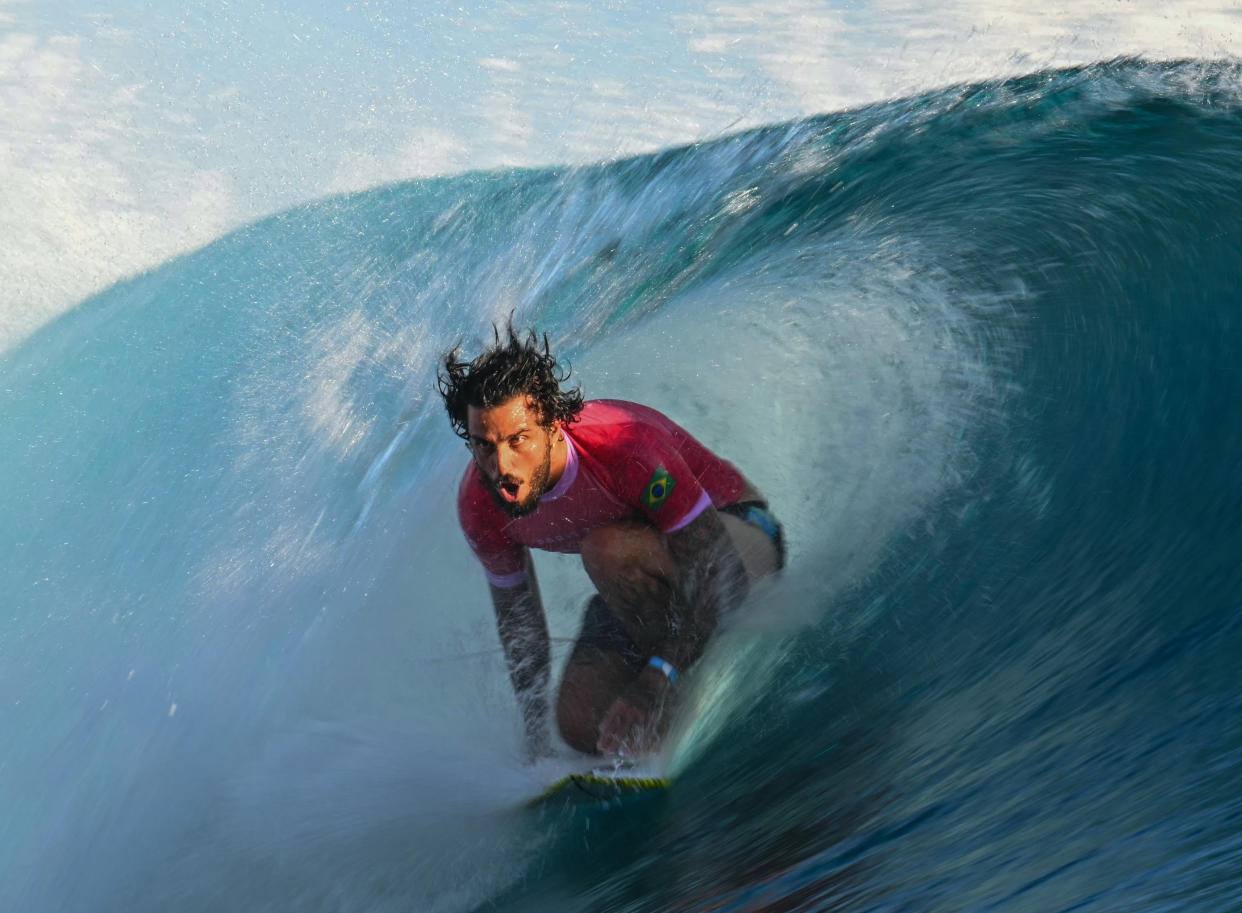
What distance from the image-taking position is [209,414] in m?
4.52

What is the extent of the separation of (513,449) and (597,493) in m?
0.22

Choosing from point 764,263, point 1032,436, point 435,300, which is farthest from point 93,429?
point 1032,436

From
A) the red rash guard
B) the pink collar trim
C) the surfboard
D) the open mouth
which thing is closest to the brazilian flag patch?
the red rash guard

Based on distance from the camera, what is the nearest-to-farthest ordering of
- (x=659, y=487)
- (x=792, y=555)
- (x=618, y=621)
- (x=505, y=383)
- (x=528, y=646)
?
(x=505, y=383)
(x=659, y=487)
(x=618, y=621)
(x=528, y=646)
(x=792, y=555)

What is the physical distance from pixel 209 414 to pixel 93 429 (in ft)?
1.73

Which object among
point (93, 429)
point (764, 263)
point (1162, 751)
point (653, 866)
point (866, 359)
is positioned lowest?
point (1162, 751)

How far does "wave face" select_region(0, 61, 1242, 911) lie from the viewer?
1999 millimetres

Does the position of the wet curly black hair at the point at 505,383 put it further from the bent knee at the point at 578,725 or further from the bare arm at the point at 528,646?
the bent knee at the point at 578,725

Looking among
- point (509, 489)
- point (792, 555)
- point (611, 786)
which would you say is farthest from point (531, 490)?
point (792, 555)

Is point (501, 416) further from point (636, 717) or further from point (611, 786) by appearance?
point (611, 786)

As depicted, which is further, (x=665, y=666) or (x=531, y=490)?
(x=665, y=666)

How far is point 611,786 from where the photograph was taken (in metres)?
2.42

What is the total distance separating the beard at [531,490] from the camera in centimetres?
233

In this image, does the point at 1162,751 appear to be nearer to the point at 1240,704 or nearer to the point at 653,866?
the point at 1240,704
